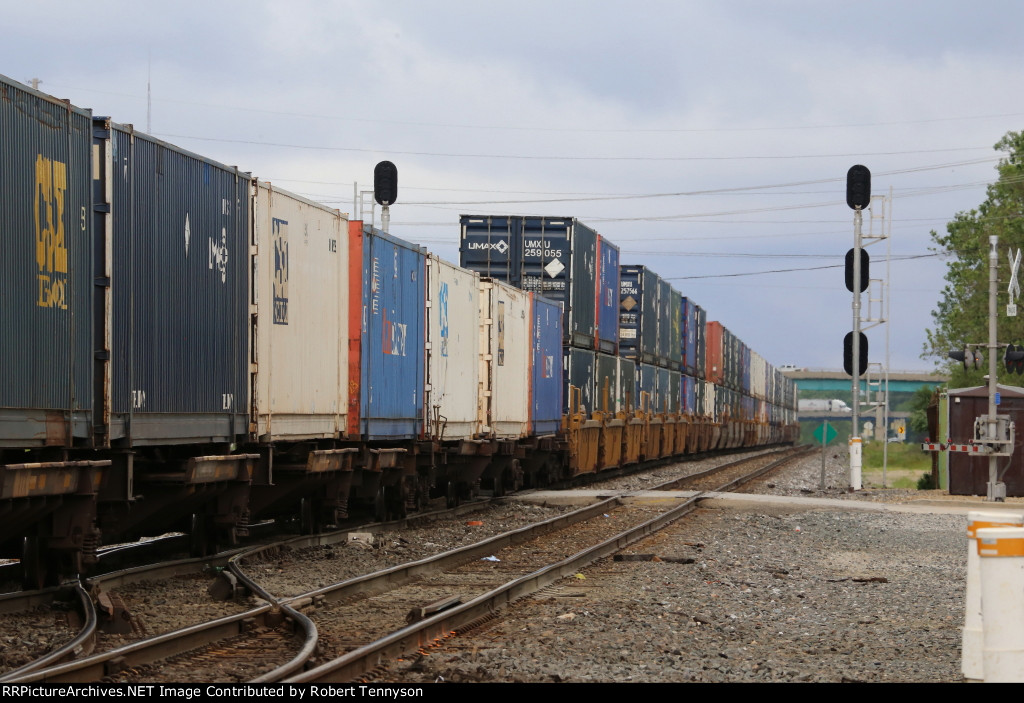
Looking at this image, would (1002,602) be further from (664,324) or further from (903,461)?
(903,461)

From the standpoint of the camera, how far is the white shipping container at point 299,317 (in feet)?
41.2

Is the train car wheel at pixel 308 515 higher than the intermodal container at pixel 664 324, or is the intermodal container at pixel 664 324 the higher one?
the intermodal container at pixel 664 324

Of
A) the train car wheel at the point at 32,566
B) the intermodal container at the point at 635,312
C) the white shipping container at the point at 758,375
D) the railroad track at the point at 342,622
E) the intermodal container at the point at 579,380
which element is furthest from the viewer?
the white shipping container at the point at 758,375

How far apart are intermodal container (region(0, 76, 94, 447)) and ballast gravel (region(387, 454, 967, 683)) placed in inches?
127

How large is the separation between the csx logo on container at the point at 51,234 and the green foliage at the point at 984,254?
45531 millimetres

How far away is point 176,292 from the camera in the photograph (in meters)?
10.9

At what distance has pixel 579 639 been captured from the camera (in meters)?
8.66

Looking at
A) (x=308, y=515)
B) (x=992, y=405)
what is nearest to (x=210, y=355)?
(x=308, y=515)

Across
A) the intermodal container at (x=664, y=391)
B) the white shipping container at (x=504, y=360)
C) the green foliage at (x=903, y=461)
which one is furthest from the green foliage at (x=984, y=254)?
the white shipping container at (x=504, y=360)

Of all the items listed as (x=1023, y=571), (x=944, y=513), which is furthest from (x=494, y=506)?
(x=1023, y=571)

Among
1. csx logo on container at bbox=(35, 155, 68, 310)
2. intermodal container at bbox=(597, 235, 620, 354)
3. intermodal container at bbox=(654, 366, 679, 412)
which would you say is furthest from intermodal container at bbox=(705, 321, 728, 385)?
csx logo on container at bbox=(35, 155, 68, 310)

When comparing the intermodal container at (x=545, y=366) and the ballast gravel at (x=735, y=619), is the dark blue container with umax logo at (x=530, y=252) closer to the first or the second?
the intermodal container at (x=545, y=366)

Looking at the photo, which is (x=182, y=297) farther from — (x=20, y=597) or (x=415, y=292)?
(x=415, y=292)

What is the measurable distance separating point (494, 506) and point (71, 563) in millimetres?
11607
